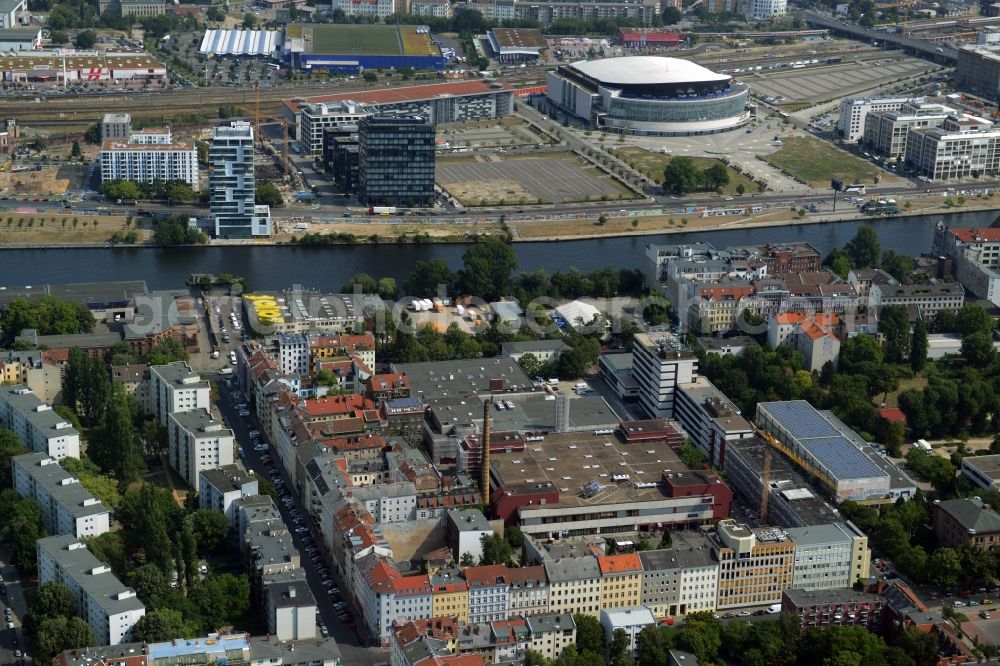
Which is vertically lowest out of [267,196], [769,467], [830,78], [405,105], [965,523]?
[965,523]

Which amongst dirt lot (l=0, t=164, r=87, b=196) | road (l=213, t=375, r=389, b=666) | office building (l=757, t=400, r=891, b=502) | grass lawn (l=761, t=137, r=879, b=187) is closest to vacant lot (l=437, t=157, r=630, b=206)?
grass lawn (l=761, t=137, r=879, b=187)

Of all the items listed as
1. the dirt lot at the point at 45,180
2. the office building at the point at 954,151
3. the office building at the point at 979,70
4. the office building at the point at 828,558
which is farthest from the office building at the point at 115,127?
the office building at the point at 979,70

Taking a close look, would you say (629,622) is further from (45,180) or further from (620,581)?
(45,180)

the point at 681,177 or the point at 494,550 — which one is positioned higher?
the point at 681,177

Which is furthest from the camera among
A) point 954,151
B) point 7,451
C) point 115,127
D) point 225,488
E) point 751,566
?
point 954,151

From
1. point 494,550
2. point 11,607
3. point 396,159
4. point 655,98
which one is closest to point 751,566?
point 494,550

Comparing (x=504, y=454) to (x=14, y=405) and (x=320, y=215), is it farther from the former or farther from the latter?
(x=320, y=215)

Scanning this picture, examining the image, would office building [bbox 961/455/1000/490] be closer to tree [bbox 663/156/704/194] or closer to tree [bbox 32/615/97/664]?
tree [bbox 32/615/97/664]

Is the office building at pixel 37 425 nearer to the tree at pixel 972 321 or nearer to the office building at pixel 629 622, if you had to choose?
the office building at pixel 629 622
